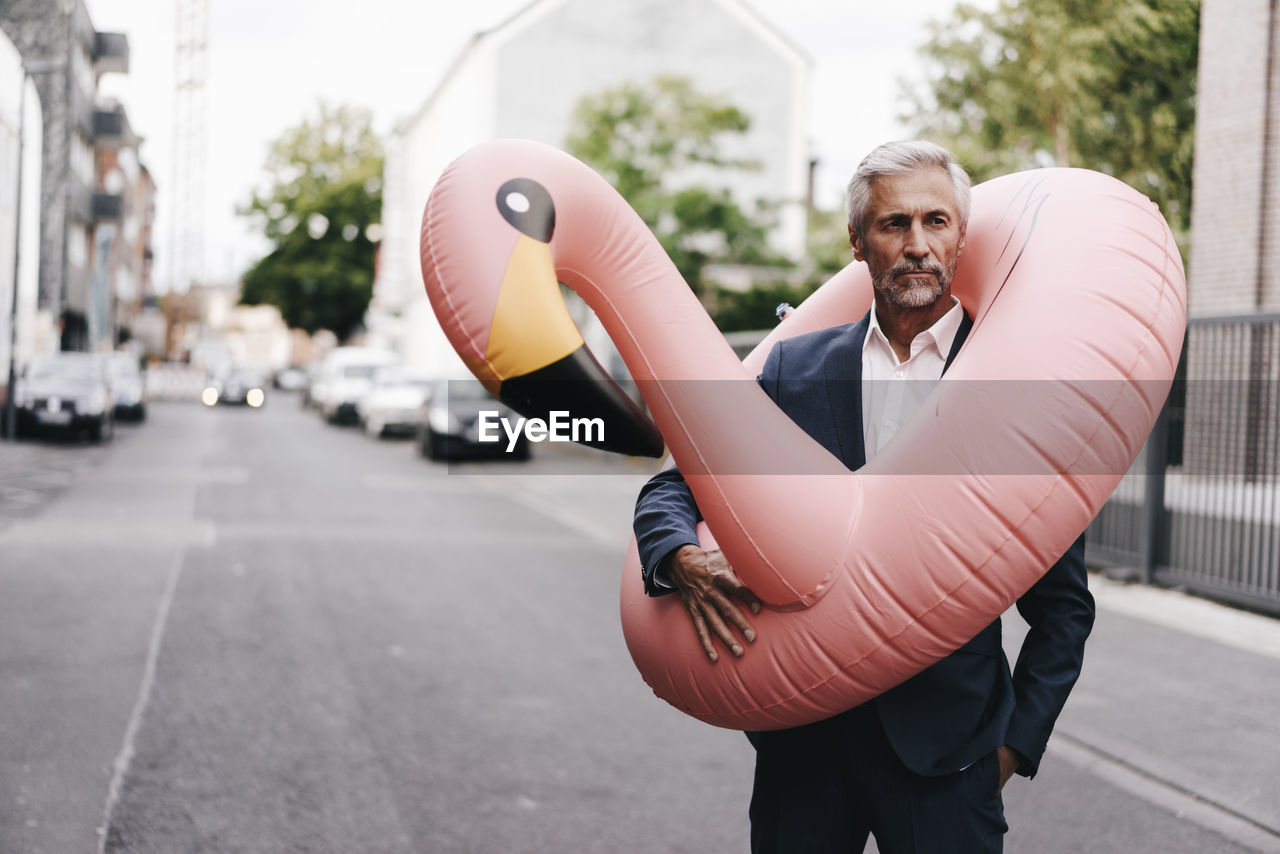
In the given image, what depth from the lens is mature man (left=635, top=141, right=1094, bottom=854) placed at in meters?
2.30

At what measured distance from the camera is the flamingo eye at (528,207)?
2.12 meters

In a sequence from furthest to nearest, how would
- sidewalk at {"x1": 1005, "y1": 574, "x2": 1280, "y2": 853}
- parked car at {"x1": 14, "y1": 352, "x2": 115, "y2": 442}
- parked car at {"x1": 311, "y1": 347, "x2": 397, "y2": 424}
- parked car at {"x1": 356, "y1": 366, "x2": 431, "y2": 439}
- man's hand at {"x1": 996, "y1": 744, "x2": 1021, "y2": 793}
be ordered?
parked car at {"x1": 311, "y1": 347, "x2": 397, "y2": 424} < parked car at {"x1": 356, "y1": 366, "x2": 431, "y2": 439} < parked car at {"x1": 14, "y1": 352, "x2": 115, "y2": 442} < sidewalk at {"x1": 1005, "y1": 574, "x2": 1280, "y2": 853} < man's hand at {"x1": 996, "y1": 744, "x2": 1021, "y2": 793}

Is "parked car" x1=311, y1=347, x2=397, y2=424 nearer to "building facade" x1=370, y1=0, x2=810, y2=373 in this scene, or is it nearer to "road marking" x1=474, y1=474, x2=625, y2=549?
"building facade" x1=370, y1=0, x2=810, y2=373

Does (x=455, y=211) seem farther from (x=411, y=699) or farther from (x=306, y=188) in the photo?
(x=306, y=188)

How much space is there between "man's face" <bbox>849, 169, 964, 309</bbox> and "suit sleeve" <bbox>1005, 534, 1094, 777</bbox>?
557 mm

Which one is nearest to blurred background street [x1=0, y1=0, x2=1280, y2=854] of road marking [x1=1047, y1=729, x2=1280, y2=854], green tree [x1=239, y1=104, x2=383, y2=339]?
road marking [x1=1047, y1=729, x2=1280, y2=854]

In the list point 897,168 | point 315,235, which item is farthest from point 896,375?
point 315,235

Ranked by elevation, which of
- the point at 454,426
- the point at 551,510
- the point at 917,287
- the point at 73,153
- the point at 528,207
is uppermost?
the point at 73,153

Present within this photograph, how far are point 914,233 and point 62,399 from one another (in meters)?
24.9

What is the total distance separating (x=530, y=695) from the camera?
6.68 metres

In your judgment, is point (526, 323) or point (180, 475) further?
point (180, 475)

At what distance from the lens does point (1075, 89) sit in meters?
18.4

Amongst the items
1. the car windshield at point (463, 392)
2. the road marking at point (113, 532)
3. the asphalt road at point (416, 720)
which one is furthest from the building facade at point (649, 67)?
the asphalt road at point (416, 720)

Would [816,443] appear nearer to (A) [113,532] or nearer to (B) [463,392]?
(A) [113,532]
